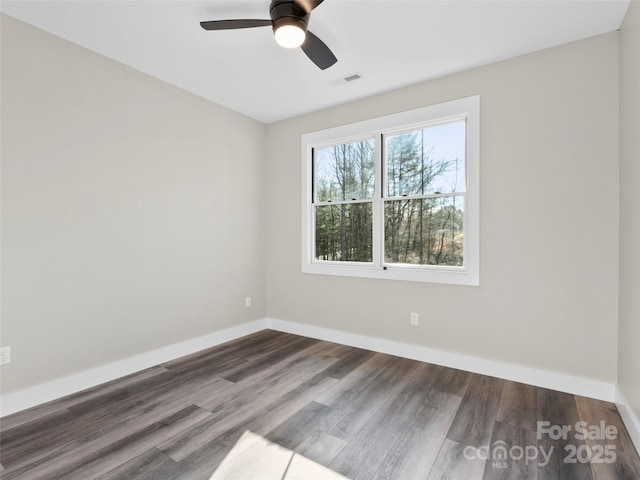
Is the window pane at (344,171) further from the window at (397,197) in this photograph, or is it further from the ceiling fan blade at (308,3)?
the ceiling fan blade at (308,3)

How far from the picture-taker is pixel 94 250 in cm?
→ 269

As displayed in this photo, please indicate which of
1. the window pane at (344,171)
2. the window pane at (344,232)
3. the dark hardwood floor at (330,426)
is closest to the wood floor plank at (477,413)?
the dark hardwood floor at (330,426)

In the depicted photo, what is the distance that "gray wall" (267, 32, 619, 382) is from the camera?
2.44m

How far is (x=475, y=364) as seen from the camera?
2.94 metres

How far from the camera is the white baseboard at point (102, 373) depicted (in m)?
2.29

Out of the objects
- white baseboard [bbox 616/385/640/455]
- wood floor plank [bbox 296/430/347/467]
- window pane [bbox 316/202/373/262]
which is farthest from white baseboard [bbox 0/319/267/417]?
white baseboard [bbox 616/385/640/455]

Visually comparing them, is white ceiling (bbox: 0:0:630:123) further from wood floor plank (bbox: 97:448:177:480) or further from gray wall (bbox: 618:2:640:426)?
wood floor plank (bbox: 97:448:177:480)

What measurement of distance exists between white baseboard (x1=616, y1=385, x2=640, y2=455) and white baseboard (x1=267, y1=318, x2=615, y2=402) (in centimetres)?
15

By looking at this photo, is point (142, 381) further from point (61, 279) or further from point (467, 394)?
point (467, 394)

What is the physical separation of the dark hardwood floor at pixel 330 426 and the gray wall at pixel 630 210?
425mm

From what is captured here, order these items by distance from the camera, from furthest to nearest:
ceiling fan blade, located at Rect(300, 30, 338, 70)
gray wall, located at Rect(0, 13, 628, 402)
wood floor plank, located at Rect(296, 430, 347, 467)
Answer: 1. gray wall, located at Rect(0, 13, 628, 402)
2. ceiling fan blade, located at Rect(300, 30, 338, 70)
3. wood floor plank, located at Rect(296, 430, 347, 467)

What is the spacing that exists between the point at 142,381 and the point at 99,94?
8.13 ft

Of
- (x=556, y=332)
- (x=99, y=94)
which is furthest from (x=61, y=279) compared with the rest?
(x=556, y=332)

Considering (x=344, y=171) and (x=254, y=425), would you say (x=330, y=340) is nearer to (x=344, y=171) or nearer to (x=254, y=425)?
(x=254, y=425)
